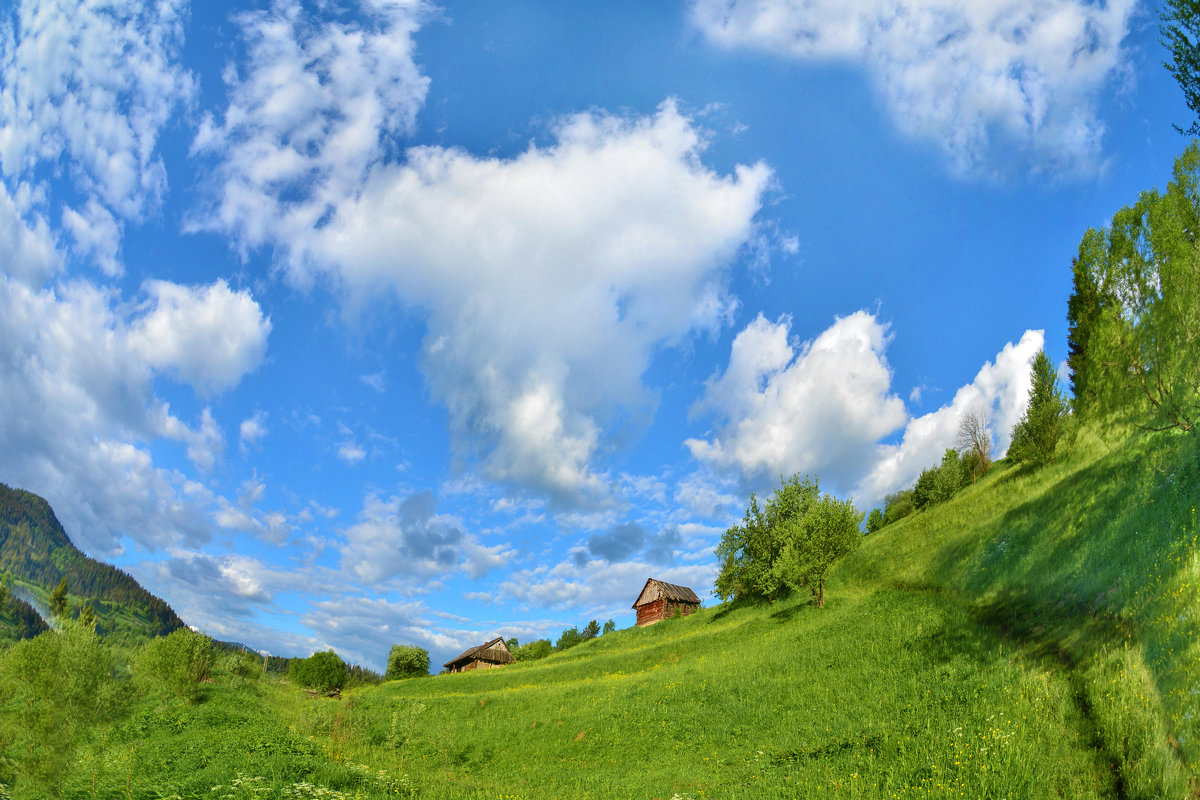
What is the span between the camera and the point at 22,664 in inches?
1136

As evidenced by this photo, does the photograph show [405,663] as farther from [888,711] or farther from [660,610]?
[888,711]

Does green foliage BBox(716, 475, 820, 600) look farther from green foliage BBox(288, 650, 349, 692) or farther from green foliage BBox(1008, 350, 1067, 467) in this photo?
green foliage BBox(288, 650, 349, 692)

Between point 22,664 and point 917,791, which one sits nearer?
point 917,791

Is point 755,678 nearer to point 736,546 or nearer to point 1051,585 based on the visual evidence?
point 1051,585

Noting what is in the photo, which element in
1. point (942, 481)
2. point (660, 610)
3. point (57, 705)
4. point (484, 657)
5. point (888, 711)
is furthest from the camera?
point (484, 657)

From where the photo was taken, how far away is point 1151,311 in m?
19.8

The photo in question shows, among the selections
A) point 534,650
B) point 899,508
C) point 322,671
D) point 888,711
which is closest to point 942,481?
point 899,508

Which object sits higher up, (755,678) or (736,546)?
(736,546)

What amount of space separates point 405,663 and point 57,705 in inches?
3312

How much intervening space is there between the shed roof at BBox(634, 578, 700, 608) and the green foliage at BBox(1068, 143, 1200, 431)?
67.9m

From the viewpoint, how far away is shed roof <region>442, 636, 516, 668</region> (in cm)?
9231

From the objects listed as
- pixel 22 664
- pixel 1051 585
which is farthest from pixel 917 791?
pixel 22 664

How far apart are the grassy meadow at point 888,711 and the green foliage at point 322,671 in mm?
61164

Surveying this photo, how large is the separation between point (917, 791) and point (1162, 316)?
1957cm
